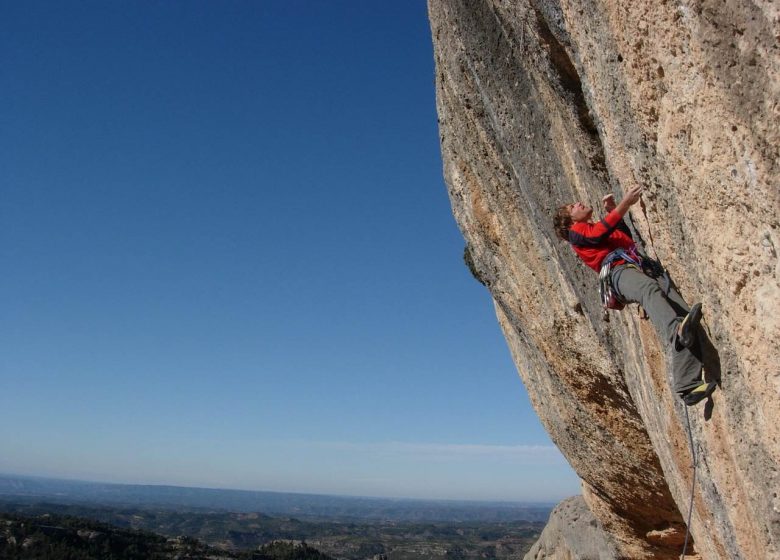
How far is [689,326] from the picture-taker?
4.66 m

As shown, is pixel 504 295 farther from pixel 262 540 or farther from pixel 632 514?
pixel 262 540

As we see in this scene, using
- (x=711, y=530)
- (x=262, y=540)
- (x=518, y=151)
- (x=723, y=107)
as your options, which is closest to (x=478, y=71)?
(x=518, y=151)

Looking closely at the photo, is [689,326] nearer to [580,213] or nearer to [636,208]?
[636,208]

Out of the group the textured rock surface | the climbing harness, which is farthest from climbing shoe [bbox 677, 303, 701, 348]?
the textured rock surface

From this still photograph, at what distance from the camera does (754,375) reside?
4.09 meters

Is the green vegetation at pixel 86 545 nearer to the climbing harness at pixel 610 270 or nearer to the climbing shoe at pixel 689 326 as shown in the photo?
the climbing harness at pixel 610 270

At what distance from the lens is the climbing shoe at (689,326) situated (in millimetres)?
4613

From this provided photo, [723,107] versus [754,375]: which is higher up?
[723,107]

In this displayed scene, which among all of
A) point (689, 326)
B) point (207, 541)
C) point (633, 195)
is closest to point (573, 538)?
point (633, 195)

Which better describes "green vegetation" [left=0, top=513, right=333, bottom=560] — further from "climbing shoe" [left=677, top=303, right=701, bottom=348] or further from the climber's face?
"climbing shoe" [left=677, top=303, right=701, bottom=348]

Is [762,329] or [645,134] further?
[645,134]

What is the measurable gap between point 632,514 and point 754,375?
10067 mm

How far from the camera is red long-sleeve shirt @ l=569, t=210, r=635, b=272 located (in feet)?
19.3

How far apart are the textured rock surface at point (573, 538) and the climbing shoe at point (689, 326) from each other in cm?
1272
